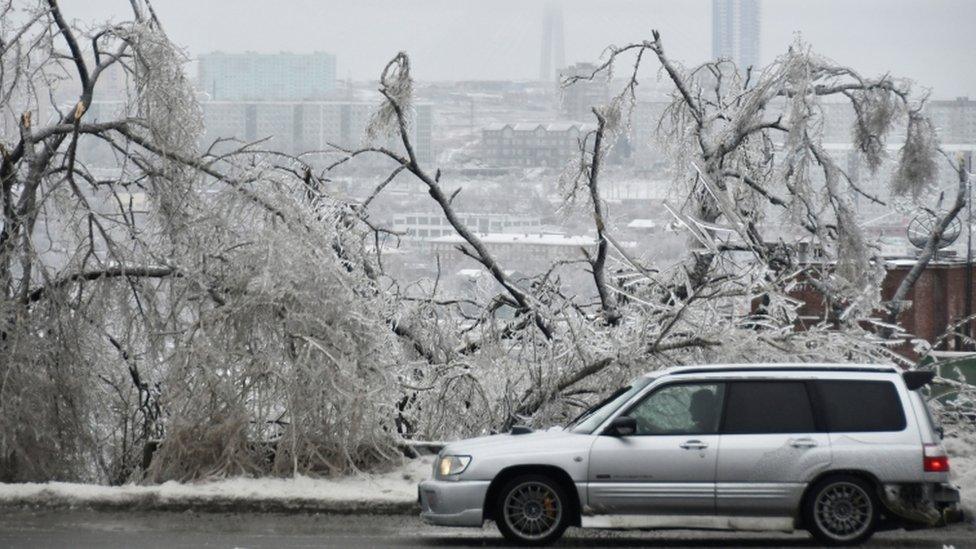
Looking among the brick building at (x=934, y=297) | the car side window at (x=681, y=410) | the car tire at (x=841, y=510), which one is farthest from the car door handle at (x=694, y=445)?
the brick building at (x=934, y=297)

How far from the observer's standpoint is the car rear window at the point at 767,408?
11.2 meters

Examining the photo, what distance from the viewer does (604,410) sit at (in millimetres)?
11633

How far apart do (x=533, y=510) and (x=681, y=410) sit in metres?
1.39

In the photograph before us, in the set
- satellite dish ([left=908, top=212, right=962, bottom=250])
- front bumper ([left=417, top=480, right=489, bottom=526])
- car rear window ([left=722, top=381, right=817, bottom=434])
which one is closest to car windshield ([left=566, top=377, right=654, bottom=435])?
car rear window ([left=722, top=381, right=817, bottom=434])

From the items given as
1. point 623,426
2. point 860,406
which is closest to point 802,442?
point 860,406

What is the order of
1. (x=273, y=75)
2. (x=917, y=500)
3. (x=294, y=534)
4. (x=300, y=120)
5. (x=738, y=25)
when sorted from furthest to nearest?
(x=273, y=75)
(x=738, y=25)
(x=300, y=120)
(x=294, y=534)
(x=917, y=500)

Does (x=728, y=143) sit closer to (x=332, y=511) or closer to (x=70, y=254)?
(x=70, y=254)

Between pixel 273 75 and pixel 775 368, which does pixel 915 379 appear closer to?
pixel 775 368

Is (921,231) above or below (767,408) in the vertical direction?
above

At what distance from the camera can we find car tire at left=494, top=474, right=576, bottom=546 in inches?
436

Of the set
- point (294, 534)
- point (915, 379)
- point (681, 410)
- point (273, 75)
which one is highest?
point (273, 75)

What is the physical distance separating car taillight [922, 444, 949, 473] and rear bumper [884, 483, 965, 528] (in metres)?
0.11

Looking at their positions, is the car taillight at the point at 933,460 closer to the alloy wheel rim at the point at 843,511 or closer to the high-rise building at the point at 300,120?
the alloy wheel rim at the point at 843,511

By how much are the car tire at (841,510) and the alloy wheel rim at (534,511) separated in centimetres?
191
